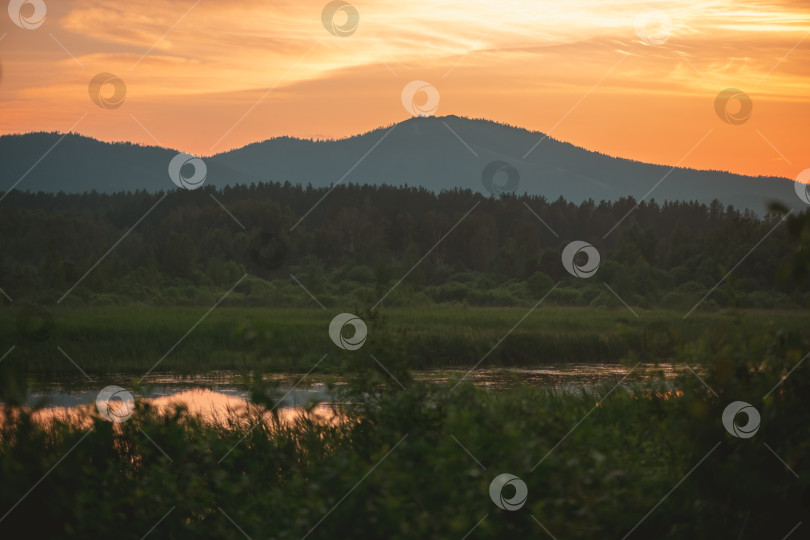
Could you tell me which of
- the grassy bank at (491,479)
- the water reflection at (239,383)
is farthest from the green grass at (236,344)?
the grassy bank at (491,479)

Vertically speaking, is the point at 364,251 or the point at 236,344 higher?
the point at 364,251

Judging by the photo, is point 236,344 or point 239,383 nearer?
point 239,383

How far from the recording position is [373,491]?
5559 mm

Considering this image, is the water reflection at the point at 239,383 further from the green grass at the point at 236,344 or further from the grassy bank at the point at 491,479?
the grassy bank at the point at 491,479

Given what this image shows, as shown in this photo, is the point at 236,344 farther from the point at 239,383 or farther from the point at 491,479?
the point at 491,479

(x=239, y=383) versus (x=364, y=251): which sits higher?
(x=364, y=251)

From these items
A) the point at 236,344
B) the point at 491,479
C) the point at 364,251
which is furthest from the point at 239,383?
the point at 364,251

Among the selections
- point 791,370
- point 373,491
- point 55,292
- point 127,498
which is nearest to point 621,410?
point 791,370

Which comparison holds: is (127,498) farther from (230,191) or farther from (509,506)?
(230,191)

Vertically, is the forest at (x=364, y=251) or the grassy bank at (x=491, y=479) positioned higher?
the forest at (x=364, y=251)

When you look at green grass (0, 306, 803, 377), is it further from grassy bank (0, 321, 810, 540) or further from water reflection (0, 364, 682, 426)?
grassy bank (0, 321, 810, 540)

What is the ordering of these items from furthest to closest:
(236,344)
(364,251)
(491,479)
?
(364,251) < (236,344) < (491,479)

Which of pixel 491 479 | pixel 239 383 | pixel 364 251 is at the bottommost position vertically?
pixel 491 479

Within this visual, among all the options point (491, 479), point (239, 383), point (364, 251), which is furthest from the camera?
point (364, 251)
